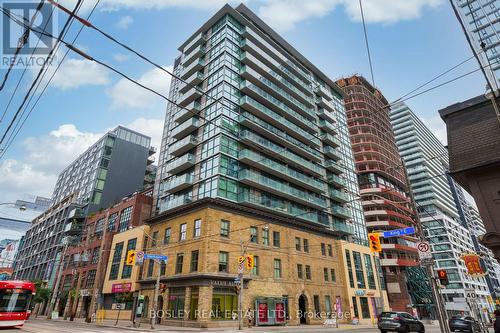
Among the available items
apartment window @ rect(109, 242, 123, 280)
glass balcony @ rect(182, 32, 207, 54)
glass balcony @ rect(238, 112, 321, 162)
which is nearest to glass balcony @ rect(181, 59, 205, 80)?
glass balcony @ rect(182, 32, 207, 54)

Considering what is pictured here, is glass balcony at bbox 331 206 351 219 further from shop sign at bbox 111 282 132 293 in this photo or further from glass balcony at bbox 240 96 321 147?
shop sign at bbox 111 282 132 293

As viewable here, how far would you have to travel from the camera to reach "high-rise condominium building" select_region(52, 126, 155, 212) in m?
69.3

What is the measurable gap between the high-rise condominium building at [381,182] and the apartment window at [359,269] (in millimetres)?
16797

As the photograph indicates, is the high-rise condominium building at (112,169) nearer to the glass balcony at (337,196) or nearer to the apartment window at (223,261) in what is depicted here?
the apartment window at (223,261)

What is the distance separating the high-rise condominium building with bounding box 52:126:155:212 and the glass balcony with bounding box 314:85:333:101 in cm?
4686

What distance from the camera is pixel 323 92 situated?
6162 cm

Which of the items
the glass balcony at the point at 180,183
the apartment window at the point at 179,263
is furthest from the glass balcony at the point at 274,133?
the apartment window at the point at 179,263

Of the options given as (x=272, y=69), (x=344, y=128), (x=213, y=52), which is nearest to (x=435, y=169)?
(x=344, y=128)

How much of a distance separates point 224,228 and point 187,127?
52.3 feet

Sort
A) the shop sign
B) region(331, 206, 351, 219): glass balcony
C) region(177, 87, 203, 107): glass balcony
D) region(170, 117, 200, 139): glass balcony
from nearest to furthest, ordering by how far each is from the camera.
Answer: the shop sign < region(170, 117, 200, 139): glass balcony < region(177, 87, 203, 107): glass balcony < region(331, 206, 351, 219): glass balcony

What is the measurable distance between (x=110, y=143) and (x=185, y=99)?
4042 centimetres

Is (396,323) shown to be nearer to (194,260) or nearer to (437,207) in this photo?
(194,260)

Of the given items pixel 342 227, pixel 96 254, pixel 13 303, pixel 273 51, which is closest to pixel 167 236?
pixel 13 303

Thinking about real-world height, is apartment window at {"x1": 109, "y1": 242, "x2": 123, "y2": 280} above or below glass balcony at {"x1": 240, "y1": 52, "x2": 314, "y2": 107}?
below
